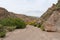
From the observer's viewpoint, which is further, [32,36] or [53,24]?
[53,24]

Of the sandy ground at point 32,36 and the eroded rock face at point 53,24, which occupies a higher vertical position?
the eroded rock face at point 53,24

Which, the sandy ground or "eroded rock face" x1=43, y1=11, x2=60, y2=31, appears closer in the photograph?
the sandy ground

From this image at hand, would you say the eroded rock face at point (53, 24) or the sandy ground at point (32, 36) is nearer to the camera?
the sandy ground at point (32, 36)

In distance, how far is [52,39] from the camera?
17.7 meters

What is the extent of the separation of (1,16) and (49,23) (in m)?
18.4

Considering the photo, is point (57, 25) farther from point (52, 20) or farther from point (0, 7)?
point (0, 7)

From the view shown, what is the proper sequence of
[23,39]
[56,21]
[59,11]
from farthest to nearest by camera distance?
1. [59,11]
2. [56,21]
3. [23,39]

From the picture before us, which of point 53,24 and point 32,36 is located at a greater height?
point 53,24

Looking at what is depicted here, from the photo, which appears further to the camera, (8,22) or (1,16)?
(1,16)

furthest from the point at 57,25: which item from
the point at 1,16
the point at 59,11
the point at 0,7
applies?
the point at 0,7

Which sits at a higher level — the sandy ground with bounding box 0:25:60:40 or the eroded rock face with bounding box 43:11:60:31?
the eroded rock face with bounding box 43:11:60:31

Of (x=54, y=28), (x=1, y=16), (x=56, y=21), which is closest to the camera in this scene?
(x=54, y=28)

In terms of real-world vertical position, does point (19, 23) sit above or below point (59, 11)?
below

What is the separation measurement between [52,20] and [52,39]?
9351mm
